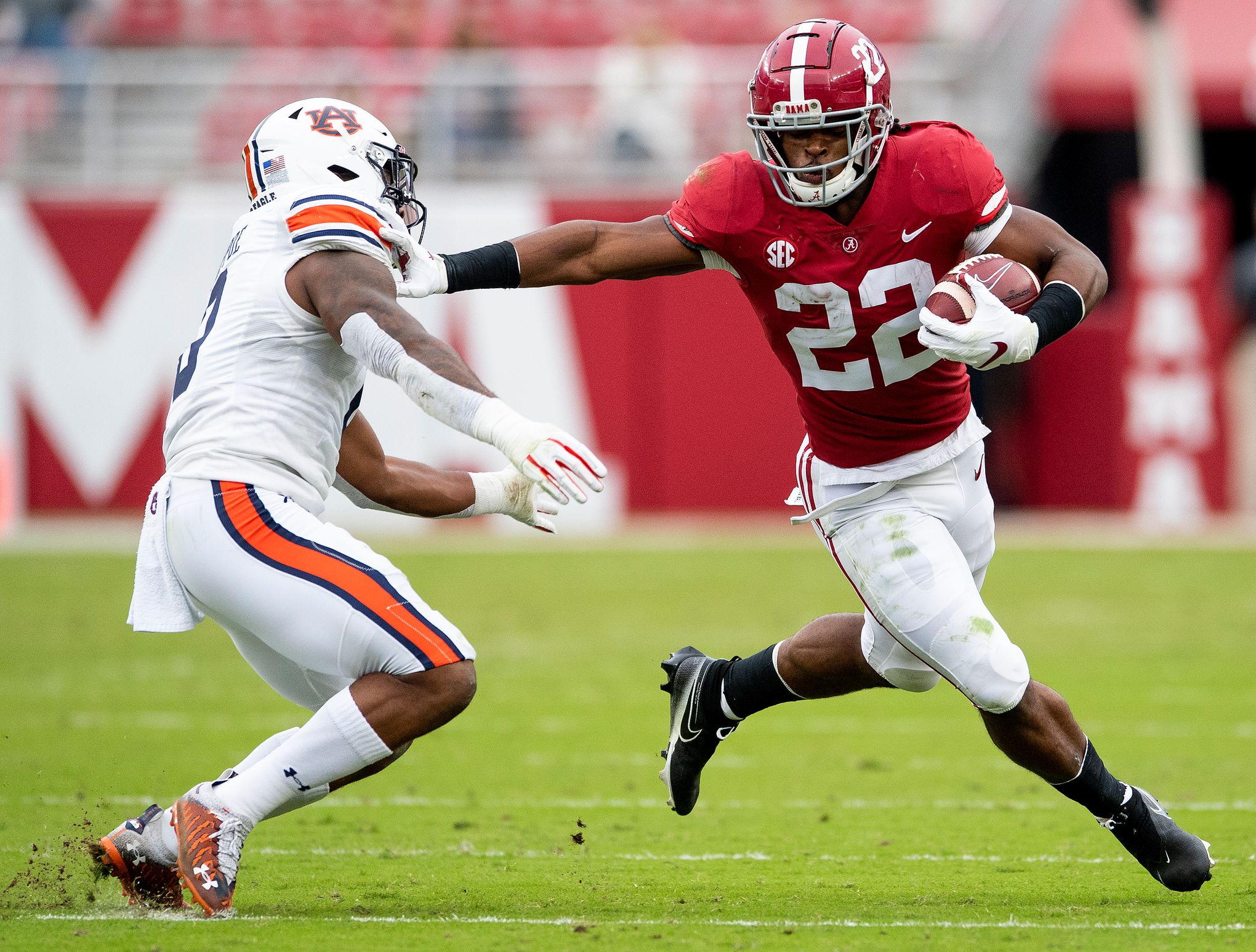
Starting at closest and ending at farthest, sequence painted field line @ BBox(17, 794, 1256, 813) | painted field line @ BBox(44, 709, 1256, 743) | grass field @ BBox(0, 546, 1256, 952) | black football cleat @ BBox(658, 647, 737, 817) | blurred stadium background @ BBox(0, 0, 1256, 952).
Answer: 1. grass field @ BBox(0, 546, 1256, 952)
2. black football cleat @ BBox(658, 647, 737, 817)
3. painted field line @ BBox(17, 794, 1256, 813)
4. painted field line @ BBox(44, 709, 1256, 743)
5. blurred stadium background @ BBox(0, 0, 1256, 952)

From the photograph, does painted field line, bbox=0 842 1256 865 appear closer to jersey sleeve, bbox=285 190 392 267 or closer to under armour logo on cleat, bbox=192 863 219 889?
under armour logo on cleat, bbox=192 863 219 889

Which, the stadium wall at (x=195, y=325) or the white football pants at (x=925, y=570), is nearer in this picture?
the white football pants at (x=925, y=570)

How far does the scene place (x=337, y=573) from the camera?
3.65 meters

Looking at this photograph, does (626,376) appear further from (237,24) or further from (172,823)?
(172,823)

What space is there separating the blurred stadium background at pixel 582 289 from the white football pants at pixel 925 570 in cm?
852

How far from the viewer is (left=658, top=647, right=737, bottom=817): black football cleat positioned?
455cm

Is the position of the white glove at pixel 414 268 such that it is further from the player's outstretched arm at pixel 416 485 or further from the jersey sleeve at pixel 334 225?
the player's outstretched arm at pixel 416 485

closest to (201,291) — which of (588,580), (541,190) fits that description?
(541,190)

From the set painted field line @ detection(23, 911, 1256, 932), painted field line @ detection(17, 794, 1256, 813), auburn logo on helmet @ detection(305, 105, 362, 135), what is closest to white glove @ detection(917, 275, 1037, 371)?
painted field line @ detection(23, 911, 1256, 932)

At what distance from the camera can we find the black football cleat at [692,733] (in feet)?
14.9

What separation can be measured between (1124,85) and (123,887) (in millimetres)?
12565

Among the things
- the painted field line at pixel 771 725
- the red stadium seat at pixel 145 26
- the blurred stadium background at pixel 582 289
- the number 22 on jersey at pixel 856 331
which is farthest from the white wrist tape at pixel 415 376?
the red stadium seat at pixel 145 26

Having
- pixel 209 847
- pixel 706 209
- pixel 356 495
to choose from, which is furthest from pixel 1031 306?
pixel 209 847

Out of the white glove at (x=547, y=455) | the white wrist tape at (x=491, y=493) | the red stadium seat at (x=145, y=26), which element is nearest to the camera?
the white glove at (x=547, y=455)
